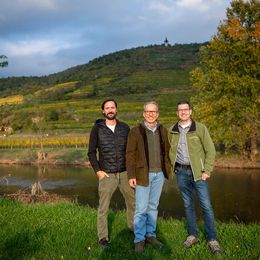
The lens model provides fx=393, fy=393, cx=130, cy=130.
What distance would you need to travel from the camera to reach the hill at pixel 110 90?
5462 centimetres

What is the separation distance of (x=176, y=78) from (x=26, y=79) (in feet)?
236

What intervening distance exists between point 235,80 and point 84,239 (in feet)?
72.1

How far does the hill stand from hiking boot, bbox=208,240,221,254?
39477mm

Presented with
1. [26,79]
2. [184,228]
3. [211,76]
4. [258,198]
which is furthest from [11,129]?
[26,79]

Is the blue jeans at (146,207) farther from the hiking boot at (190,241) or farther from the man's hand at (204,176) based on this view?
the man's hand at (204,176)

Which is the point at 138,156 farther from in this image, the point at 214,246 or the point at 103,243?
the point at 214,246

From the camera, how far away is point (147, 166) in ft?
20.5

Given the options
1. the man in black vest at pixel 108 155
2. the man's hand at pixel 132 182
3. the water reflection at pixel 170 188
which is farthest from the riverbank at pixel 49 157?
the man's hand at pixel 132 182

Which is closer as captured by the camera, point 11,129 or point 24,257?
point 24,257

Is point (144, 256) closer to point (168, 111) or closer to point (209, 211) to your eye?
point (209, 211)

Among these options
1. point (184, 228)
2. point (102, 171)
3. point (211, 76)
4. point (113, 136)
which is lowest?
point (184, 228)

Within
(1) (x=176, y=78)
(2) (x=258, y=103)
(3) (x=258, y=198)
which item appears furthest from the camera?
(1) (x=176, y=78)

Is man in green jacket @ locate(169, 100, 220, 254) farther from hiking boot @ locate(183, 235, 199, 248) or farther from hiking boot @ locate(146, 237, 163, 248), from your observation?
hiking boot @ locate(146, 237, 163, 248)

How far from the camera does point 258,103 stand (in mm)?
26359
